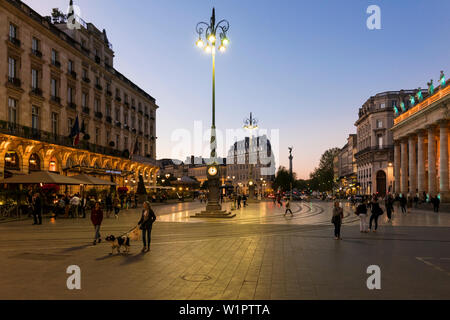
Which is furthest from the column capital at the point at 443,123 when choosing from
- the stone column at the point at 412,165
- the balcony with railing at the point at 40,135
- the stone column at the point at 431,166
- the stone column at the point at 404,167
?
the balcony with railing at the point at 40,135

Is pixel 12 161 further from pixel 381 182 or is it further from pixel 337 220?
pixel 381 182

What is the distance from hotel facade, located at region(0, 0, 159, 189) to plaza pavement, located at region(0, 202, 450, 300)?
20789 millimetres

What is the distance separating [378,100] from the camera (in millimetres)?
93000

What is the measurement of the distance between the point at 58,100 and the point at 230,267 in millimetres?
36828

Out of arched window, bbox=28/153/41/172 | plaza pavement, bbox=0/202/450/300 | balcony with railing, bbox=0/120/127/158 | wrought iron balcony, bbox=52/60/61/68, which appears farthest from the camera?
wrought iron balcony, bbox=52/60/61/68

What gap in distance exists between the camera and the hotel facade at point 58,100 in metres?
33.7

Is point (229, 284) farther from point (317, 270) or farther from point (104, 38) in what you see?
point (104, 38)

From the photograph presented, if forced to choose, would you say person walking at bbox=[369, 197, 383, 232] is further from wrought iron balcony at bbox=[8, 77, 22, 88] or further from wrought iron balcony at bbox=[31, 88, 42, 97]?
wrought iron balcony at bbox=[31, 88, 42, 97]

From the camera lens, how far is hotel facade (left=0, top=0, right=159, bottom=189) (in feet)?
110

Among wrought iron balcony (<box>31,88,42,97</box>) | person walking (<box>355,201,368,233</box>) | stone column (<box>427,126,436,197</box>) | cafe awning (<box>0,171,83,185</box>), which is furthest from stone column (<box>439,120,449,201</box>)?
wrought iron balcony (<box>31,88,42,97</box>)

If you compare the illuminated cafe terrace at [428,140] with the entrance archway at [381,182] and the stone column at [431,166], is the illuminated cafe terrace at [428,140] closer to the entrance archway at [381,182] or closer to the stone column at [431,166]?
the stone column at [431,166]

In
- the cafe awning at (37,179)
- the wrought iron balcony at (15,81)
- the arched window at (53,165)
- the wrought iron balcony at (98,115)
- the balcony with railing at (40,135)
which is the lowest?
the cafe awning at (37,179)

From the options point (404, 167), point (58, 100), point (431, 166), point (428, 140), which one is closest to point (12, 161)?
point (58, 100)

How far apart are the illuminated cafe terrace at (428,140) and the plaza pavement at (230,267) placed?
35.9 meters
